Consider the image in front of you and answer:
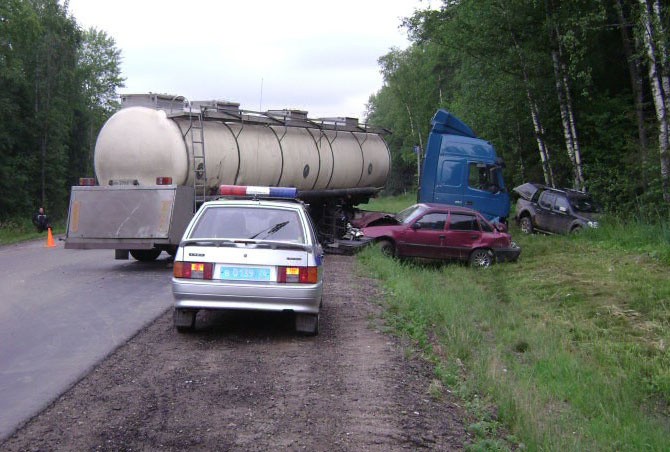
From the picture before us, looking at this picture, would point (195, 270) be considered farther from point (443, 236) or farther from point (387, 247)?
point (443, 236)

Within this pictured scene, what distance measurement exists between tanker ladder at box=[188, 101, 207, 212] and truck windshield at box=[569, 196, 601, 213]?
1368 cm

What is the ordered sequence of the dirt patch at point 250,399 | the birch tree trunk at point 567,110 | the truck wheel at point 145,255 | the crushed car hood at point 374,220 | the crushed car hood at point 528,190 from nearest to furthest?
1. the dirt patch at point 250,399
2. the truck wheel at point 145,255
3. the crushed car hood at point 374,220
4. the birch tree trunk at point 567,110
5. the crushed car hood at point 528,190

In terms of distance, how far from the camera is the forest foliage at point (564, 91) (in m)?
20.8

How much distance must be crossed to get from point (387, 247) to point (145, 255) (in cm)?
562

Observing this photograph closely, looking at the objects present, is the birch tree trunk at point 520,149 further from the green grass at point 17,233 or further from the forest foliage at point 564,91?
the green grass at point 17,233

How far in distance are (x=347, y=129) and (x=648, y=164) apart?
28.4 ft

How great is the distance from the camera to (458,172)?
63.4ft

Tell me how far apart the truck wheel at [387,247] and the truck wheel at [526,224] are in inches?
417

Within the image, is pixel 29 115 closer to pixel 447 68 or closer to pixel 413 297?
pixel 447 68

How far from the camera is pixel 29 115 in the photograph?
1759 inches

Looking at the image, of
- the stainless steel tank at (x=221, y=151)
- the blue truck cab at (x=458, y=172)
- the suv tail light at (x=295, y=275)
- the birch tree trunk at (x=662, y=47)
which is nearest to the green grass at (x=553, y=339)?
the suv tail light at (x=295, y=275)

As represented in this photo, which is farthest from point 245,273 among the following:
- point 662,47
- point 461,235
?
point 662,47

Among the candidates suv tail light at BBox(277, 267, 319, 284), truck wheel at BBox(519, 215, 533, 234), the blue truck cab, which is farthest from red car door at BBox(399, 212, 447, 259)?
truck wheel at BBox(519, 215, 533, 234)

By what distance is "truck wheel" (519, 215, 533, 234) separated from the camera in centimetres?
2523
